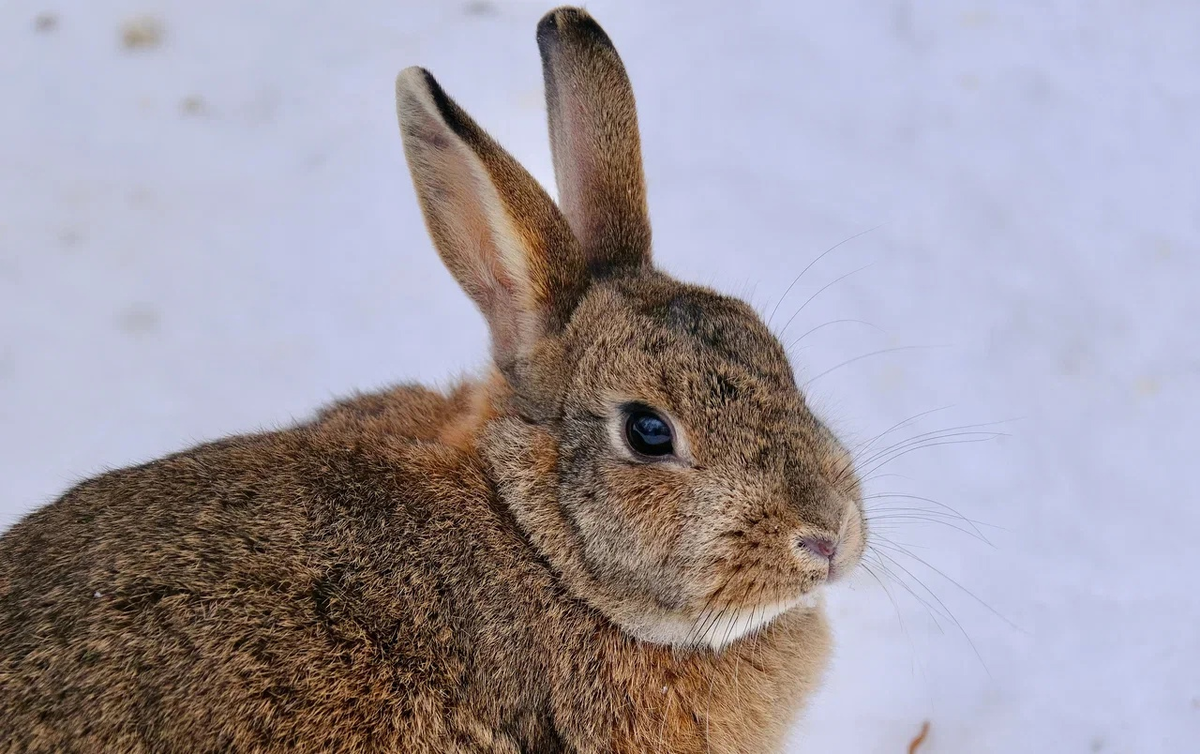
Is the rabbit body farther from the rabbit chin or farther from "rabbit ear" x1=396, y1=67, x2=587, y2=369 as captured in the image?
"rabbit ear" x1=396, y1=67, x2=587, y2=369

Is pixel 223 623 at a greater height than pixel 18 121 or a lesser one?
lesser

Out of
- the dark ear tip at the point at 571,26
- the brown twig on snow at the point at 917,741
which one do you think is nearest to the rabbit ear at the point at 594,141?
the dark ear tip at the point at 571,26

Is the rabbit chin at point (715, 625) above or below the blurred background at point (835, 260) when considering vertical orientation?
below

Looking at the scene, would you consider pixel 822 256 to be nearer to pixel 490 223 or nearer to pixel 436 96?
pixel 490 223

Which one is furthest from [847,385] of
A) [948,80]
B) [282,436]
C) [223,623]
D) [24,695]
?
[24,695]

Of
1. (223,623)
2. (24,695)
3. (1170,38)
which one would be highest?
(1170,38)

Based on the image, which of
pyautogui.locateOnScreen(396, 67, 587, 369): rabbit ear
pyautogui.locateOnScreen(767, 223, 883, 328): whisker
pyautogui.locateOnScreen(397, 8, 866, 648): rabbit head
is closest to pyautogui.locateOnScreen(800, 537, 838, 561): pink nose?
pyautogui.locateOnScreen(397, 8, 866, 648): rabbit head

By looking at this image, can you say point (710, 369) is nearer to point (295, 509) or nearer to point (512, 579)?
point (512, 579)

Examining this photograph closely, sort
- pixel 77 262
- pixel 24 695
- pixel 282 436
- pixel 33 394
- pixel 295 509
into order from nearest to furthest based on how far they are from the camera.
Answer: pixel 24 695
pixel 295 509
pixel 282 436
pixel 33 394
pixel 77 262

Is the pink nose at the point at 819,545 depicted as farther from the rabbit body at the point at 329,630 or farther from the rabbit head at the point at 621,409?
the rabbit body at the point at 329,630
